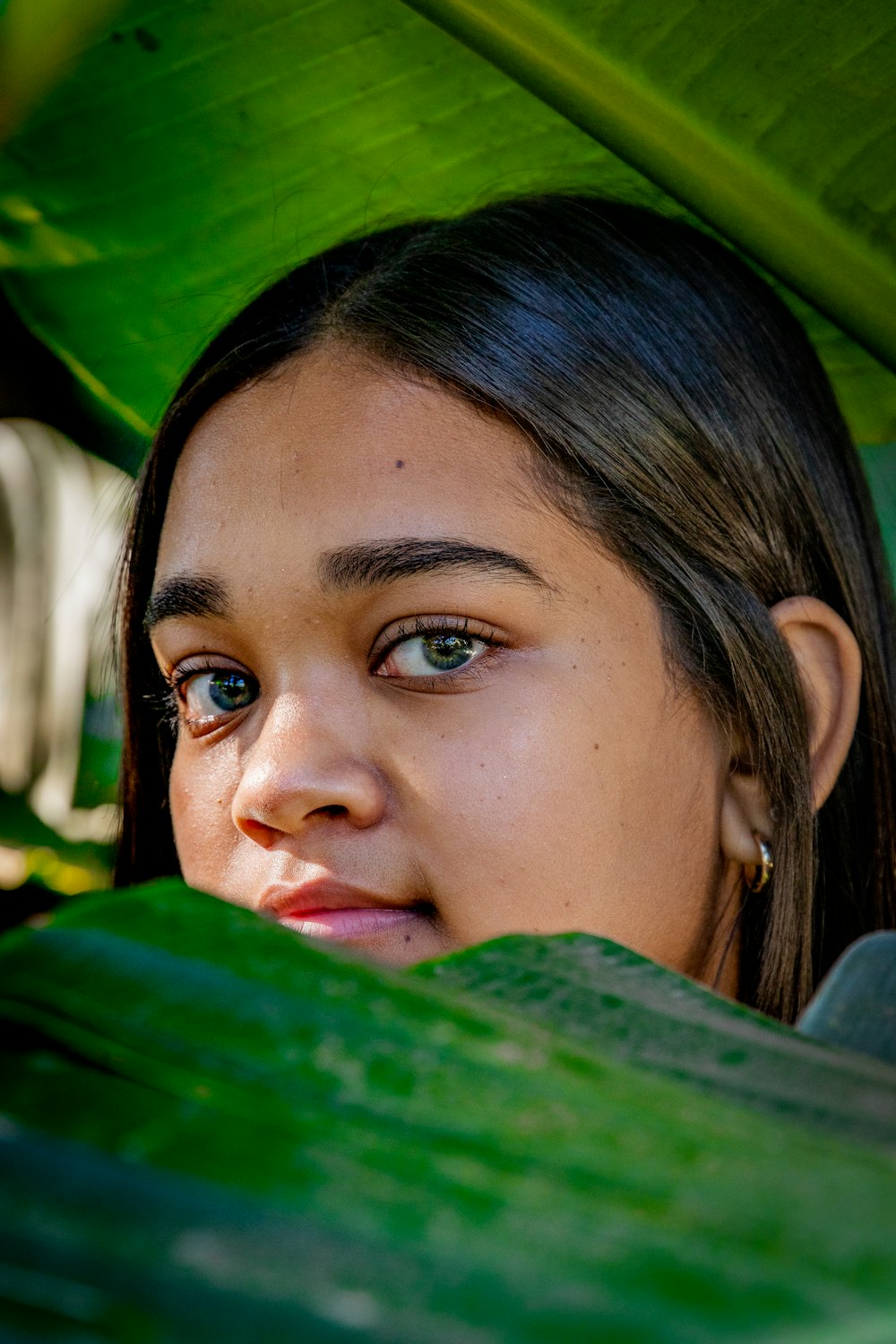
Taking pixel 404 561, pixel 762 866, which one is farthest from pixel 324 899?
pixel 762 866

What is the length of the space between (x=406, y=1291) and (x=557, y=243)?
1272 millimetres

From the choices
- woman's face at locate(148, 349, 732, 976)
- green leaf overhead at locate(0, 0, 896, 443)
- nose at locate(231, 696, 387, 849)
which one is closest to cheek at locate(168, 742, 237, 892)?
woman's face at locate(148, 349, 732, 976)

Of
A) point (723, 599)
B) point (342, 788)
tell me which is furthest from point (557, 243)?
point (342, 788)

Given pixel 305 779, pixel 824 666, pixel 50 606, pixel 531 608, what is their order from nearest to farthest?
1. pixel 305 779
2. pixel 531 608
3. pixel 824 666
4. pixel 50 606

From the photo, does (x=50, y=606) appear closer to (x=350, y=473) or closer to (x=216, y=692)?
(x=216, y=692)

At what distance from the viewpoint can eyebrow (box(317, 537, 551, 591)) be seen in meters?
1.12

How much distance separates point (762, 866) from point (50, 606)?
122cm

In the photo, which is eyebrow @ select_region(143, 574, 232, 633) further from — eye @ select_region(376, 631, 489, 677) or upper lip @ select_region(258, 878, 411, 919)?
upper lip @ select_region(258, 878, 411, 919)

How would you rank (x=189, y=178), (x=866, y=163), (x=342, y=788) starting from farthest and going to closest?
(x=189, y=178), (x=866, y=163), (x=342, y=788)

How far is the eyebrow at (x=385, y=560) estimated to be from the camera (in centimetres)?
112

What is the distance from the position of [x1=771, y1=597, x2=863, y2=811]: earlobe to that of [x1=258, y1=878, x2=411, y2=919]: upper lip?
0.50 m

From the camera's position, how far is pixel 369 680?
114cm

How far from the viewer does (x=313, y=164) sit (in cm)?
147

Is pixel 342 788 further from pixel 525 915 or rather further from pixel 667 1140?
pixel 667 1140
